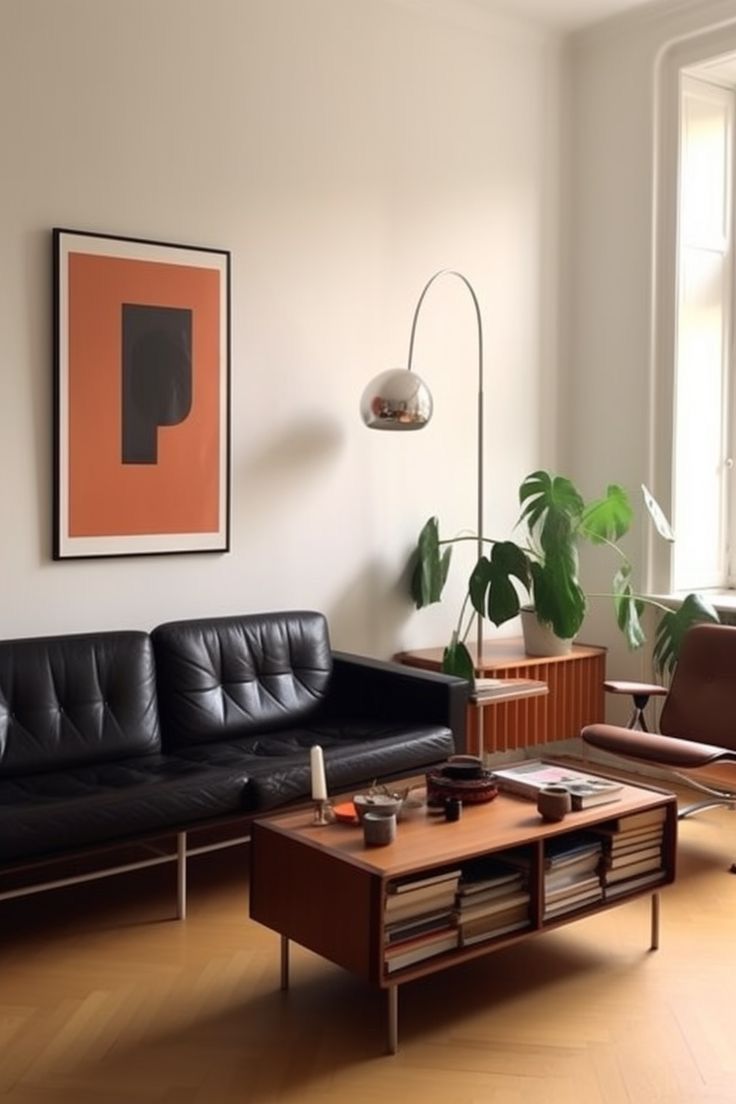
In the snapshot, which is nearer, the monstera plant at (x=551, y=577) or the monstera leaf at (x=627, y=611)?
the monstera plant at (x=551, y=577)

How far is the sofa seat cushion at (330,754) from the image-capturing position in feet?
12.6

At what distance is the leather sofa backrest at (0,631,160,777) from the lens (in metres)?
3.89

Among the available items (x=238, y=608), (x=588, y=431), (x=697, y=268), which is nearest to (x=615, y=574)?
(x=588, y=431)

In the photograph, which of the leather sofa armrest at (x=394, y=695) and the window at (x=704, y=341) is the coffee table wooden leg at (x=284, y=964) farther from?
the window at (x=704, y=341)

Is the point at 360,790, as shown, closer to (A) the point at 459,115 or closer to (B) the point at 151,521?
(B) the point at 151,521

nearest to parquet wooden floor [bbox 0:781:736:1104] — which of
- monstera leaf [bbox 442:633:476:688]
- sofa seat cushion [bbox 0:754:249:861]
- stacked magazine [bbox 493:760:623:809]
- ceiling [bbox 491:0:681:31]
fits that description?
sofa seat cushion [bbox 0:754:249:861]

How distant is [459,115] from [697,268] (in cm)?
130

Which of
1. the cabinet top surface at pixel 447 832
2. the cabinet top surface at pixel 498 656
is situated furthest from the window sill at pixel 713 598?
the cabinet top surface at pixel 447 832

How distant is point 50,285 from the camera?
427 centimetres

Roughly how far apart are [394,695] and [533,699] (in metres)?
0.92

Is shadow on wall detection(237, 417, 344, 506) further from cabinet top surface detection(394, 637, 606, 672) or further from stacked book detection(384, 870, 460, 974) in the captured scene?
stacked book detection(384, 870, 460, 974)

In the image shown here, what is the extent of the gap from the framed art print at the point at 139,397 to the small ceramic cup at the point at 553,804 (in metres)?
1.91

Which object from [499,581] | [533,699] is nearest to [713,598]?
[533,699]

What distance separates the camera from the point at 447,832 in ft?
10.6
